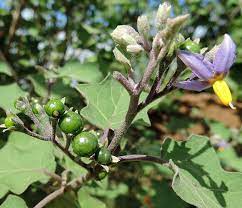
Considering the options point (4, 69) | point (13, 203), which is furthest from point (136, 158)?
point (4, 69)

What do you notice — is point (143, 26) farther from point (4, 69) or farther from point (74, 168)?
point (4, 69)

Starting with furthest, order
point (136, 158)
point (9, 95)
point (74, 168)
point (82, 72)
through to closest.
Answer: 1. point (82, 72)
2. point (9, 95)
3. point (74, 168)
4. point (136, 158)

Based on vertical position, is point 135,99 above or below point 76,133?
above

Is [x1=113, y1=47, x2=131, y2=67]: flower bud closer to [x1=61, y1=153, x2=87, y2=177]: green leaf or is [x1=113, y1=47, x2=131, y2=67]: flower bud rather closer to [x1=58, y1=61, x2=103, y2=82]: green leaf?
[x1=61, y1=153, x2=87, y2=177]: green leaf

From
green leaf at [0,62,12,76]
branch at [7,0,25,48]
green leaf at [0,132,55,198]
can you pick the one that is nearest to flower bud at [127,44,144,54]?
green leaf at [0,132,55,198]

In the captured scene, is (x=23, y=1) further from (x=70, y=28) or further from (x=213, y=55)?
(x=213, y=55)

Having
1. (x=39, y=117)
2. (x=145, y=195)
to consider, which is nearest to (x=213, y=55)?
(x=39, y=117)

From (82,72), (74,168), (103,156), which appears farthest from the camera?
(82,72)
